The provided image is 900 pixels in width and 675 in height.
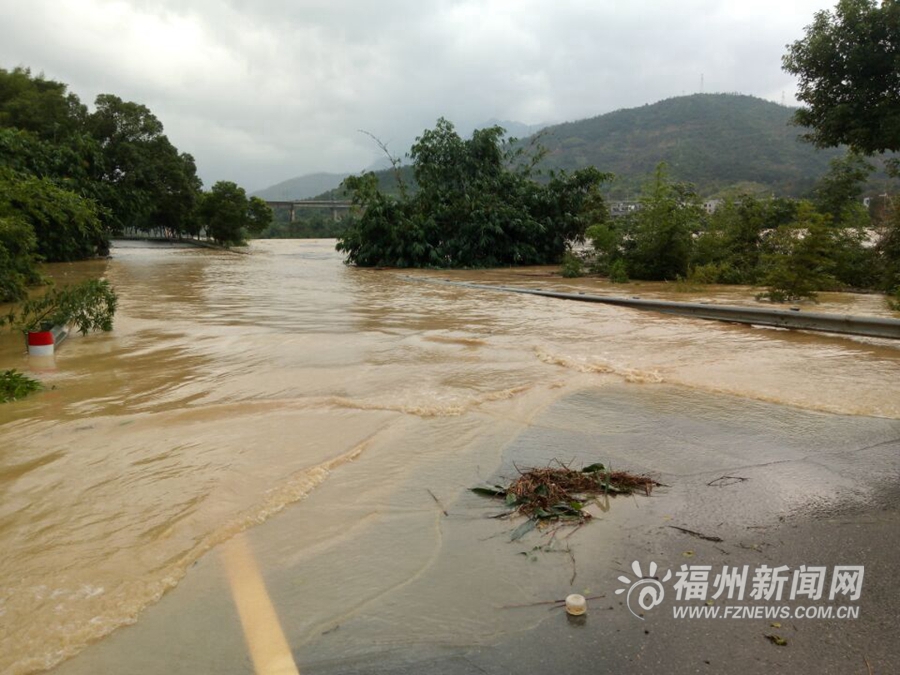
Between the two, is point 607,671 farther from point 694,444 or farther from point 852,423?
point 852,423

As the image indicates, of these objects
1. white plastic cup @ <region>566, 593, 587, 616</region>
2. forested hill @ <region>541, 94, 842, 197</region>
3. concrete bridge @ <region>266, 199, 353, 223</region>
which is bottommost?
white plastic cup @ <region>566, 593, 587, 616</region>

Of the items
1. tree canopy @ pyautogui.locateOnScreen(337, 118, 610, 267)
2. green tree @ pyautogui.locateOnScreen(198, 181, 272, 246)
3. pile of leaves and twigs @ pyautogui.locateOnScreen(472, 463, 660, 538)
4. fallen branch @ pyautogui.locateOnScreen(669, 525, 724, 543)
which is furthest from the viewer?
green tree @ pyautogui.locateOnScreen(198, 181, 272, 246)

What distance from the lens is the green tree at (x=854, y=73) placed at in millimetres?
15320

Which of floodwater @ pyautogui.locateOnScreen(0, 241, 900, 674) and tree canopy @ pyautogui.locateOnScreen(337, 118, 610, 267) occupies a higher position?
tree canopy @ pyautogui.locateOnScreen(337, 118, 610, 267)

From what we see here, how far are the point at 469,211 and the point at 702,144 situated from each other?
63217 mm

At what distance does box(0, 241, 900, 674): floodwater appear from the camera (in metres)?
2.70

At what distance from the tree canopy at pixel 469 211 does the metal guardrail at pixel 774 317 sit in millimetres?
10528

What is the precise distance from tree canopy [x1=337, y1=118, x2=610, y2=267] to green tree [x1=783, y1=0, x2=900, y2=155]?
24.4 ft

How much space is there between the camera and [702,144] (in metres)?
76.7

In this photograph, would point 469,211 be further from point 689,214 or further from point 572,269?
point 689,214

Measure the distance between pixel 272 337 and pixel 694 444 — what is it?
6249 millimetres

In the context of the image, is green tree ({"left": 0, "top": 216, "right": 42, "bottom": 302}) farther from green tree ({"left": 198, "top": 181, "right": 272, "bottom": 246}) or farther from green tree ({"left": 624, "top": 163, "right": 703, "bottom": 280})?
green tree ({"left": 198, "top": 181, "right": 272, "bottom": 246})

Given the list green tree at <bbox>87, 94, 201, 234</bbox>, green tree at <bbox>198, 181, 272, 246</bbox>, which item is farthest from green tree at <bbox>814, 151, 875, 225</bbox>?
green tree at <bbox>198, 181, 272, 246</bbox>

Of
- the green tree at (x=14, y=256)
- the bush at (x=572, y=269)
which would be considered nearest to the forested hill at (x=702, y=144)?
the bush at (x=572, y=269)
